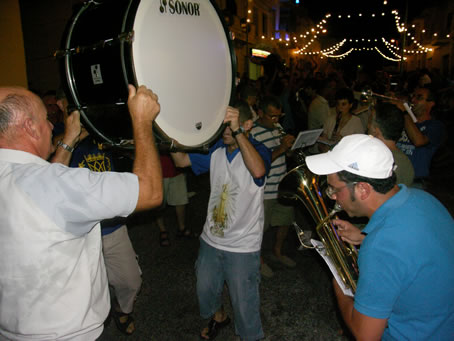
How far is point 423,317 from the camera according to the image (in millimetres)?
1537

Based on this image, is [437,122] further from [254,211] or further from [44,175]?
[44,175]

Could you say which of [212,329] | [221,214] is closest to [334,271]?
[221,214]

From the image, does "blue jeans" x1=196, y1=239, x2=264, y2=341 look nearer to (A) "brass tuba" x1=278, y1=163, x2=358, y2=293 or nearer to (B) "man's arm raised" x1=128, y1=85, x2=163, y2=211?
(A) "brass tuba" x1=278, y1=163, x2=358, y2=293

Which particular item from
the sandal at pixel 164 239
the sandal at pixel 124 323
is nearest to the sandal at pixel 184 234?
the sandal at pixel 164 239

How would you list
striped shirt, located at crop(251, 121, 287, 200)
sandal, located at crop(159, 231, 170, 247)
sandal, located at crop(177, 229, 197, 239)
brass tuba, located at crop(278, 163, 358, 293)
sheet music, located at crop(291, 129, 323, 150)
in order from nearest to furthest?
brass tuba, located at crop(278, 163, 358, 293) → sheet music, located at crop(291, 129, 323, 150) → striped shirt, located at crop(251, 121, 287, 200) → sandal, located at crop(159, 231, 170, 247) → sandal, located at crop(177, 229, 197, 239)

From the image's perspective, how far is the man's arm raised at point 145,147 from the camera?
4.84 feet

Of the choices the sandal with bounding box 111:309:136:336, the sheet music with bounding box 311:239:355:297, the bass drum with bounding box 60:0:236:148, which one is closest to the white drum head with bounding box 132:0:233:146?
the bass drum with bounding box 60:0:236:148

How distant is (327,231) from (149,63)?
4.84 ft

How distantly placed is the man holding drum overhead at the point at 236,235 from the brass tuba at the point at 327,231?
36cm

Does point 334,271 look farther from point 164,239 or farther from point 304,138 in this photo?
point 164,239

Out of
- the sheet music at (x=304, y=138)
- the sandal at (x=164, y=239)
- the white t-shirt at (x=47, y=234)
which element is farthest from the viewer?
the sandal at (x=164, y=239)

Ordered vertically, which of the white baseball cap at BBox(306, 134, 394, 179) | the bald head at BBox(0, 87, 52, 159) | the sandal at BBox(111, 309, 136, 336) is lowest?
the sandal at BBox(111, 309, 136, 336)

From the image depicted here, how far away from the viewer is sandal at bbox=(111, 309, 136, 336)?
3.20 metres

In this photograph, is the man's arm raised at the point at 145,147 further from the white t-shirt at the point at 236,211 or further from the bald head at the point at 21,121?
the white t-shirt at the point at 236,211
